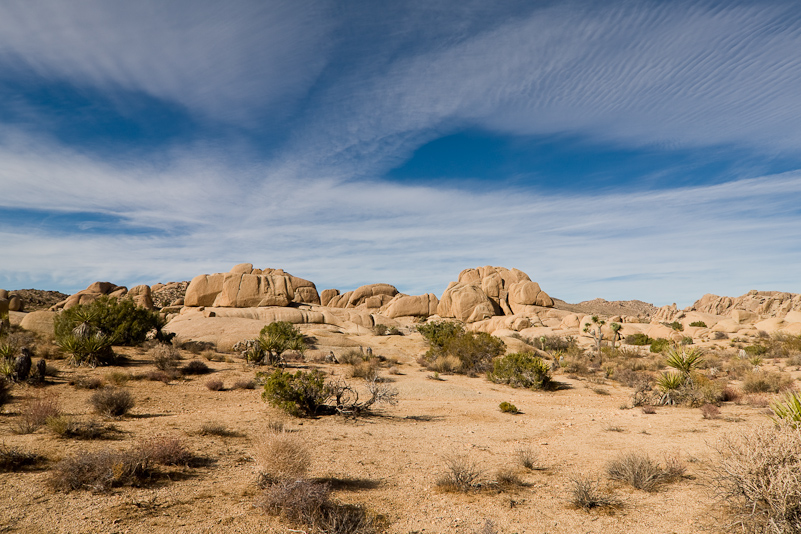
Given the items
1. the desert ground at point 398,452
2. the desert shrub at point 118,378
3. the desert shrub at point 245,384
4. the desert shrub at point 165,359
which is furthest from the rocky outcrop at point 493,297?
the desert shrub at point 118,378

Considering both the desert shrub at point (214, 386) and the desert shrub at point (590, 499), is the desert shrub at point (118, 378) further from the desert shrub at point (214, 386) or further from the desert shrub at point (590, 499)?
the desert shrub at point (590, 499)

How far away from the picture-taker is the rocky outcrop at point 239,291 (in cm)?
4719

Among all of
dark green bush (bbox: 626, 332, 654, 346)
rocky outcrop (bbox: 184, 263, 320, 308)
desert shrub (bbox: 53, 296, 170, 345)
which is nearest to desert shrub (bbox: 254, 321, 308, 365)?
desert shrub (bbox: 53, 296, 170, 345)

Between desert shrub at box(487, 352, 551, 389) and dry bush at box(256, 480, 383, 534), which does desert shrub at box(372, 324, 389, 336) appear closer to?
desert shrub at box(487, 352, 551, 389)

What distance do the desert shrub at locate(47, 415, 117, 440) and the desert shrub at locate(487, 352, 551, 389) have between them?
16.7m

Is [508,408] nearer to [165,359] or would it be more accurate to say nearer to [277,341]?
[277,341]

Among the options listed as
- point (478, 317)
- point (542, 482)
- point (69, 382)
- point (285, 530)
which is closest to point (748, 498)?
point (542, 482)

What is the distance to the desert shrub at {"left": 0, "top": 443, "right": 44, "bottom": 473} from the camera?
6.68m

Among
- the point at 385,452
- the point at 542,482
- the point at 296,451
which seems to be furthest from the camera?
the point at 385,452

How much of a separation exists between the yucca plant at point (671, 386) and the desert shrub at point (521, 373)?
5.05 m

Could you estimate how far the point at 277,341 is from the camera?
74.3ft

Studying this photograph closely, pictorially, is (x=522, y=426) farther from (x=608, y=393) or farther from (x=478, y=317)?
(x=478, y=317)

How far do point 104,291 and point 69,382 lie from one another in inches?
2174

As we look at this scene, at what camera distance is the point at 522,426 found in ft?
40.8
